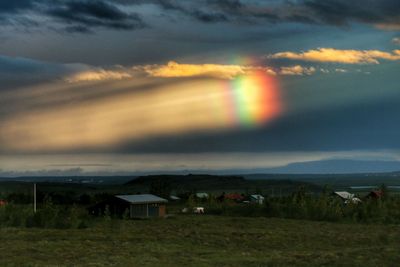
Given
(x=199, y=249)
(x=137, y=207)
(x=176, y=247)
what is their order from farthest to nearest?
(x=137, y=207)
(x=176, y=247)
(x=199, y=249)

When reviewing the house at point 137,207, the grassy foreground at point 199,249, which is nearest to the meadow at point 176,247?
the grassy foreground at point 199,249

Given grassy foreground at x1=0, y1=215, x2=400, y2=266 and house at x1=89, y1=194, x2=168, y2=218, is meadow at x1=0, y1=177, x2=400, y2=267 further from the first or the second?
house at x1=89, y1=194, x2=168, y2=218

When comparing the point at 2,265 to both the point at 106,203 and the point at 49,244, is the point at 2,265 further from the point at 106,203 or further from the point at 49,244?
the point at 106,203

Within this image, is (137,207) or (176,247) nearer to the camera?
(176,247)

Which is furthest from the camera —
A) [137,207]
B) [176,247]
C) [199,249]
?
[137,207]

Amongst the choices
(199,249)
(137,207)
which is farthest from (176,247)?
(137,207)

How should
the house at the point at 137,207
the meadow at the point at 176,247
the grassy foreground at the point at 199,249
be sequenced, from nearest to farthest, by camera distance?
the grassy foreground at the point at 199,249
the meadow at the point at 176,247
the house at the point at 137,207

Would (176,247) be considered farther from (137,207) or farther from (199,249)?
(137,207)

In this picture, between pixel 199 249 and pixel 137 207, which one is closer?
pixel 199 249

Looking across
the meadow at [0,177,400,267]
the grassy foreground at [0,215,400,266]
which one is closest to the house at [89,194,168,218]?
the meadow at [0,177,400,267]

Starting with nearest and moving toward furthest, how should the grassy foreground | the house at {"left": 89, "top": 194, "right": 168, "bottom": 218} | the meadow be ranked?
1. the grassy foreground
2. the meadow
3. the house at {"left": 89, "top": 194, "right": 168, "bottom": 218}

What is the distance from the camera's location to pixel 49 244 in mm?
30469

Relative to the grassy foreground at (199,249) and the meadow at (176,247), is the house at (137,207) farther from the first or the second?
the grassy foreground at (199,249)

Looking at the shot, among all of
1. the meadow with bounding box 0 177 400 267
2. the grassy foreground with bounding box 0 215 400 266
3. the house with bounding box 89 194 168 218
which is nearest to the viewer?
the grassy foreground with bounding box 0 215 400 266
